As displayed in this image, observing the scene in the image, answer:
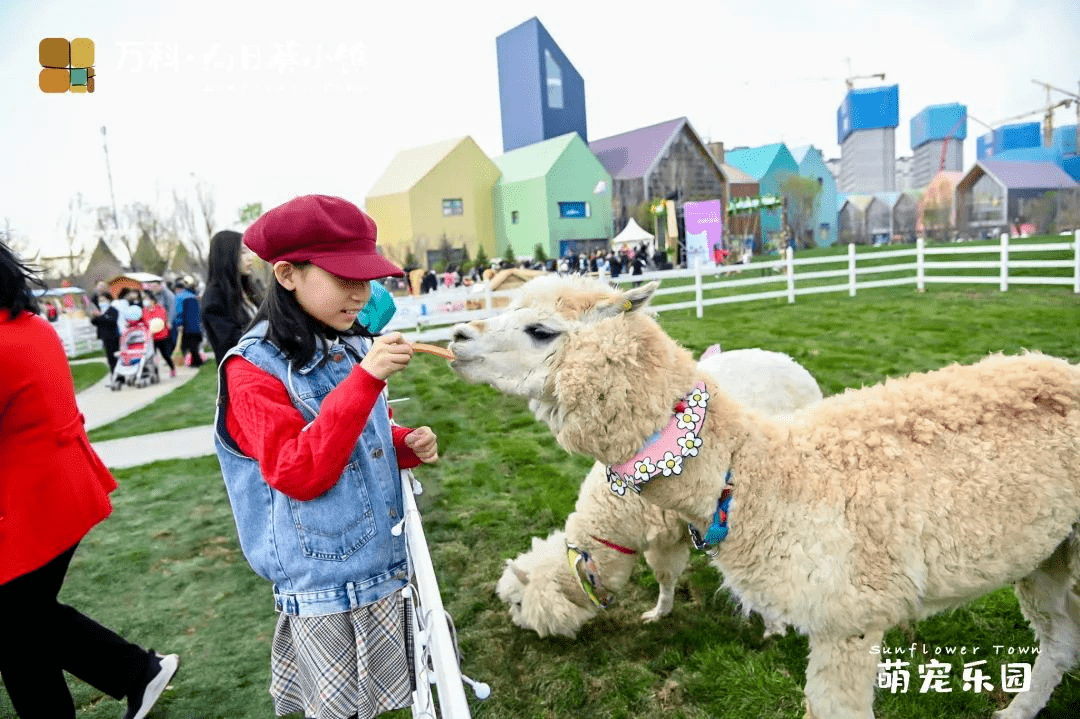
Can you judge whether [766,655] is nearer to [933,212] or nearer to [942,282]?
[942,282]

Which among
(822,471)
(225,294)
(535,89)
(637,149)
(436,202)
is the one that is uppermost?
(535,89)

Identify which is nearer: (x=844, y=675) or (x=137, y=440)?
(x=844, y=675)

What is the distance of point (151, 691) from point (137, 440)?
6.03m

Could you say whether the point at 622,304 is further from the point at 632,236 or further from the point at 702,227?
the point at 702,227

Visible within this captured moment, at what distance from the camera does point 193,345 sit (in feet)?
43.9

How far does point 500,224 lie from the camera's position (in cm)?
3073

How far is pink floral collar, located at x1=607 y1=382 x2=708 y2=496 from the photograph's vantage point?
1.80 m

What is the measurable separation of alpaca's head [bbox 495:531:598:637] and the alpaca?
124 centimetres

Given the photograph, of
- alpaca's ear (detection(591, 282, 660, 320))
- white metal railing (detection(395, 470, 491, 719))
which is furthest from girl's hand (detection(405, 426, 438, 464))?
alpaca's ear (detection(591, 282, 660, 320))

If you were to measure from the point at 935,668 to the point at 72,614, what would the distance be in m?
3.37

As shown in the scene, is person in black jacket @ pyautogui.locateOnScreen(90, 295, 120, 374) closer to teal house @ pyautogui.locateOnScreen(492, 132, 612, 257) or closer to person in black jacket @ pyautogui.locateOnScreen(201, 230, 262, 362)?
person in black jacket @ pyautogui.locateOnScreen(201, 230, 262, 362)

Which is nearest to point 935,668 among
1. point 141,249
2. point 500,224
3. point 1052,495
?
point 1052,495

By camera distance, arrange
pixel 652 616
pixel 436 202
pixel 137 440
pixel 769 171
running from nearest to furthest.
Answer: pixel 652 616, pixel 137 440, pixel 436 202, pixel 769 171

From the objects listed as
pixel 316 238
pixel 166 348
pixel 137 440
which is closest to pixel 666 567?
pixel 316 238
